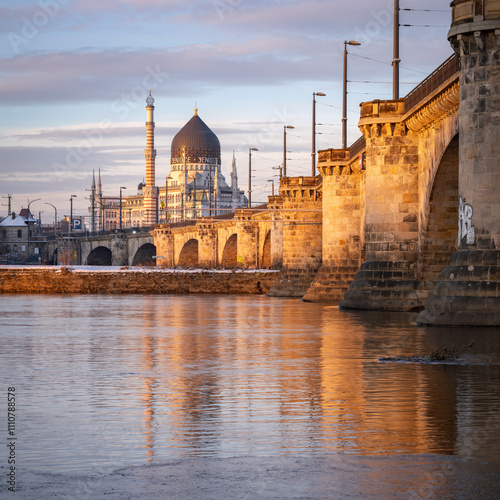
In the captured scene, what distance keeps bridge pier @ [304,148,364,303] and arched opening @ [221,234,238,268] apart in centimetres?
4761

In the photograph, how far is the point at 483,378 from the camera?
558 inches

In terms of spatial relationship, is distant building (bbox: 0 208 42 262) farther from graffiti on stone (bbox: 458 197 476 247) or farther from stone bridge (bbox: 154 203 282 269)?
graffiti on stone (bbox: 458 197 476 247)

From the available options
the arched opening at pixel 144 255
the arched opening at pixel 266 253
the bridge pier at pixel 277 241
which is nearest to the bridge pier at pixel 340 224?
the bridge pier at pixel 277 241

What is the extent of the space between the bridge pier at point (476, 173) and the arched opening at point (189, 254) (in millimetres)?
90868

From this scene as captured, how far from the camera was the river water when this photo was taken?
9.14 m

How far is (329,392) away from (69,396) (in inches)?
127

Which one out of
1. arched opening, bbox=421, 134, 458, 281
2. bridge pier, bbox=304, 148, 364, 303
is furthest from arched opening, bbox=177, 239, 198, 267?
arched opening, bbox=421, 134, 458, 281

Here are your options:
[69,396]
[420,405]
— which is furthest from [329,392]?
[69,396]

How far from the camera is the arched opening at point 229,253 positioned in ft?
320

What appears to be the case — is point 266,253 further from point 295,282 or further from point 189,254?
point 189,254

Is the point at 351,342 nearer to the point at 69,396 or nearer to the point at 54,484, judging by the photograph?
the point at 69,396

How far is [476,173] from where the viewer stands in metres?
23.9

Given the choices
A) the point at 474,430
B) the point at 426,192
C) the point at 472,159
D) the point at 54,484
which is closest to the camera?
the point at 54,484

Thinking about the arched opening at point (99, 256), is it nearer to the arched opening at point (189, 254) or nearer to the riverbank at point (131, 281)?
the arched opening at point (189, 254)
